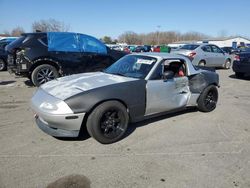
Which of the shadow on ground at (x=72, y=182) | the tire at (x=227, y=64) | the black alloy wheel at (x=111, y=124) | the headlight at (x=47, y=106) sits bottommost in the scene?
the shadow on ground at (x=72, y=182)

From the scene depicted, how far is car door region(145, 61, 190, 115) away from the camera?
4.50 meters

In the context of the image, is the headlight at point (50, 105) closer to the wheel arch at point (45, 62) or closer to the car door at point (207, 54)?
the wheel arch at point (45, 62)

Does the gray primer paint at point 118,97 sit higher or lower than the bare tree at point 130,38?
lower

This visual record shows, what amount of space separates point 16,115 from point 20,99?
1.61 meters

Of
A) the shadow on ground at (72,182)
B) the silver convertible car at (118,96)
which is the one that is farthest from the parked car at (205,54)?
the shadow on ground at (72,182)

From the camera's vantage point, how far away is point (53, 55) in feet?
26.4

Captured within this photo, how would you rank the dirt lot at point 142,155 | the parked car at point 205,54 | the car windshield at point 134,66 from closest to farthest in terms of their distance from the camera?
the dirt lot at point 142,155, the car windshield at point 134,66, the parked car at point 205,54

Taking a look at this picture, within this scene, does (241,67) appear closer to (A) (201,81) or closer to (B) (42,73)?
(A) (201,81)

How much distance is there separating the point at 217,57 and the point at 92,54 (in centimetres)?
841

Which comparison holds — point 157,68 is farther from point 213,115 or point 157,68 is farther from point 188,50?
point 188,50

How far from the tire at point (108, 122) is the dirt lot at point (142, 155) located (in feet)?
0.53

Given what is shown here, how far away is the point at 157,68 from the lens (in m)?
4.71

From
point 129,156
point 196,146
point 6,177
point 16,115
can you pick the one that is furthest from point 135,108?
point 16,115

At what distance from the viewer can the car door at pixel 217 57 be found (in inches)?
549
